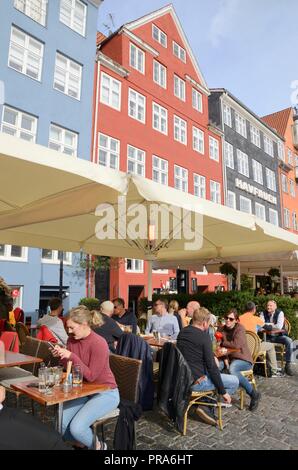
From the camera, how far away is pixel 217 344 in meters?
6.05

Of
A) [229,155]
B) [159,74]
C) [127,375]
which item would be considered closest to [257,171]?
[229,155]

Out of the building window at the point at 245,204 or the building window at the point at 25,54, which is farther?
the building window at the point at 245,204

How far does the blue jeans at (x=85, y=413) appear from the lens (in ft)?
10.2

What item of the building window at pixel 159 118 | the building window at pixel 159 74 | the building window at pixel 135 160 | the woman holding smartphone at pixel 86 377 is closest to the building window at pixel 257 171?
the building window at pixel 159 118

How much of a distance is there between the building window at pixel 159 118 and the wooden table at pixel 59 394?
62.2 feet

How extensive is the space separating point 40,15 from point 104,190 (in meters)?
15.2

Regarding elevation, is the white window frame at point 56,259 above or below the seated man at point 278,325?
above

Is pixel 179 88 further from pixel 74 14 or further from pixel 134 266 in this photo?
pixel 134 266

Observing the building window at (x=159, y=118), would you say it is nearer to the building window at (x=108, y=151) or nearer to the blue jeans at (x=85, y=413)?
the building window at (x=108, y=151)

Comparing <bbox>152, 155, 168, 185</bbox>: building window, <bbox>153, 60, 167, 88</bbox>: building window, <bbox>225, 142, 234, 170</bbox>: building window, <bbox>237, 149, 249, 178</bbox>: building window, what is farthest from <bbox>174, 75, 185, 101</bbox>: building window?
<bbox>237, 149, 249, 178</bbox>: building window

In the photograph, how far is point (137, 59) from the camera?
20.1m

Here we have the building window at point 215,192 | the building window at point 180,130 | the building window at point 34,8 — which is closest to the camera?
the building window at point 34,8

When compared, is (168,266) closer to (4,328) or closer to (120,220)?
(120,220)

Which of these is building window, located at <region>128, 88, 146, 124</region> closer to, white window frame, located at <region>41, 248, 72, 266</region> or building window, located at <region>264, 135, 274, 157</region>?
white window frame, located at <region>41, 248, 72, 266</region>
